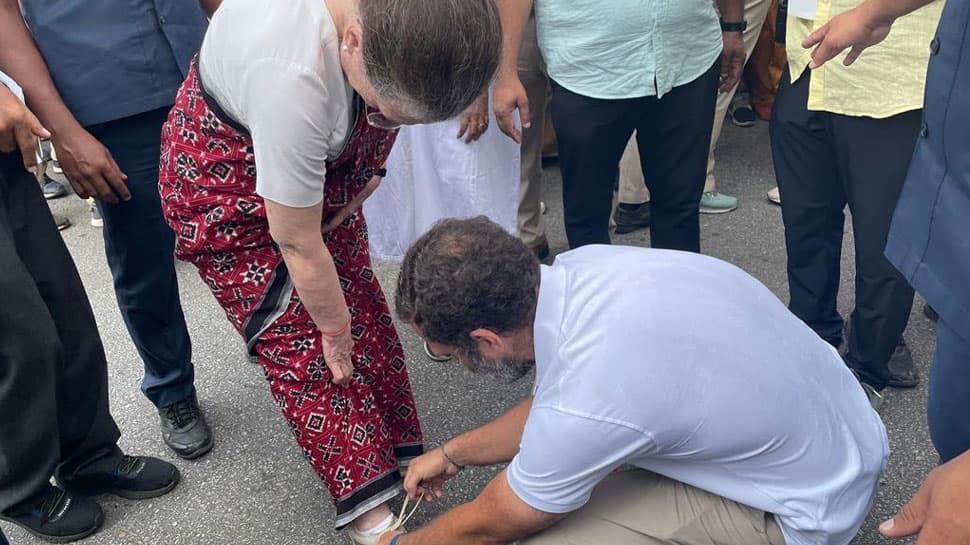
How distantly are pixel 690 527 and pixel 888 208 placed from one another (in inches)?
40.0

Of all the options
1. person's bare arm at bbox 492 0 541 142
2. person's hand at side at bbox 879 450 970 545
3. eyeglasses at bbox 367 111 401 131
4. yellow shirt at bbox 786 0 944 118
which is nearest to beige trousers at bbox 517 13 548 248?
person's bare arm at bbox 492 0 541 142

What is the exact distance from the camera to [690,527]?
1.41 meters

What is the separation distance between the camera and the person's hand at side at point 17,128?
1.55 m

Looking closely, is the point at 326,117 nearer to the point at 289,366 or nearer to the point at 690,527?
the point at 289,366

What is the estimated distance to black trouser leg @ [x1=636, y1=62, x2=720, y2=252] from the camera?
226cm

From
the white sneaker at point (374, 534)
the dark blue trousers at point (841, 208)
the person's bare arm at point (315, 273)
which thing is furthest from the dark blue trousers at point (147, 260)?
the dark blue trousers at point (841, 208)

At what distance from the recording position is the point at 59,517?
76.0 inches

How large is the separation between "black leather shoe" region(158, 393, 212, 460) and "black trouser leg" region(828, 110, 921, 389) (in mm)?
1796

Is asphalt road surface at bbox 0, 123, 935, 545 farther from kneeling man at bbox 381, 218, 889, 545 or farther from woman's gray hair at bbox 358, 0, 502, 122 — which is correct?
woman's gray hair at bbox 358, 0, 502, 122

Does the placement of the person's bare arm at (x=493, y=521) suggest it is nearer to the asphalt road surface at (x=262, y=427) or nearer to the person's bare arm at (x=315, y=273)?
the person's bare arm at (x=315, y=273)

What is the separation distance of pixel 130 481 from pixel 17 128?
3.09ft

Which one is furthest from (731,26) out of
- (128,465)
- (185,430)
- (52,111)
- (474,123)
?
(128,465)

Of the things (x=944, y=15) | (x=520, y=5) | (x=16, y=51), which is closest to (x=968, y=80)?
(x=944, y=15)

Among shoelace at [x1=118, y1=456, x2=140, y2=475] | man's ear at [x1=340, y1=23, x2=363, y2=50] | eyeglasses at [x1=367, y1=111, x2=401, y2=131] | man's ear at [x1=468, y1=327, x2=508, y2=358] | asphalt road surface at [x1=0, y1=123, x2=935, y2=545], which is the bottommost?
asphalt road surface at [x1=0, y1=123, x2=935, y2=545]
